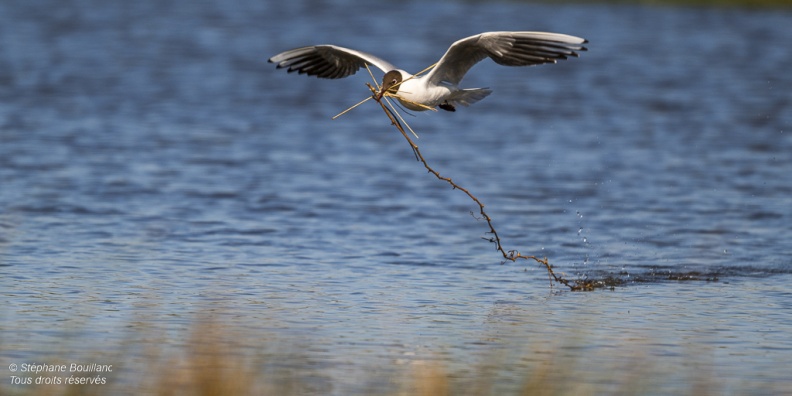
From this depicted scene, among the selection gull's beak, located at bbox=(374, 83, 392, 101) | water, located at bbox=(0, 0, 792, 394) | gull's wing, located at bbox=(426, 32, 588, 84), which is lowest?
water, located at bbox=(0, 0, 792, 394)

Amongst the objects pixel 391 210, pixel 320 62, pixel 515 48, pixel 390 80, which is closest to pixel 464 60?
pixel 515 48

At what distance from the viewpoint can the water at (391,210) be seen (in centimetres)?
773

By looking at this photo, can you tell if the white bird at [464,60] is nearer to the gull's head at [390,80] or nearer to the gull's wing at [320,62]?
the gull's head at [390,80]

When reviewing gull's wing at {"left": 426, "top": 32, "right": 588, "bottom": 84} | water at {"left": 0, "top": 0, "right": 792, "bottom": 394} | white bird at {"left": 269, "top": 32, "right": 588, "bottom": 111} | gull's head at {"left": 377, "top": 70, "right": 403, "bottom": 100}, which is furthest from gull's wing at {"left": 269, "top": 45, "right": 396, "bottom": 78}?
water at {"left": 0, "top": 0, "right": 792, "bottom": 394}

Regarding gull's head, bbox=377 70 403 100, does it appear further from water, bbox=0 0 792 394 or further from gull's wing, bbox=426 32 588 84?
water, bbox=0 0 792 394

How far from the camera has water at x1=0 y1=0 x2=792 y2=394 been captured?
25.3 feet

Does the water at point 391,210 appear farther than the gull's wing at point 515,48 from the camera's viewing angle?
Yes

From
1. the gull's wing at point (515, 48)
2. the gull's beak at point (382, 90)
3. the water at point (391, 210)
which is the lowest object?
the water at point (391, 210)

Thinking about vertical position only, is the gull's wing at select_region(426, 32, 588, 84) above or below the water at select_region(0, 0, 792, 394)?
above

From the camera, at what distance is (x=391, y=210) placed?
1243cm

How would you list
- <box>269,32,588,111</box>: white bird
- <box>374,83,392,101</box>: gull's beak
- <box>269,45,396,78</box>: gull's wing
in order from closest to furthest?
1. <box>374,83,392,101</box>: gull's beak
2. <box>269,32,588,111</box>: white bird
3. <box>269,45,396,78</box>: gull's wing

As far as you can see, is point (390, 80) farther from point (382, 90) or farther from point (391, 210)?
point (391, 210)

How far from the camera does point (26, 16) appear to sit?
30.3 metres

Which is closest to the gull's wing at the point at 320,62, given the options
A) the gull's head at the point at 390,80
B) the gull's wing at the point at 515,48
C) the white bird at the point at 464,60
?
the white bird at the point at 464,60
